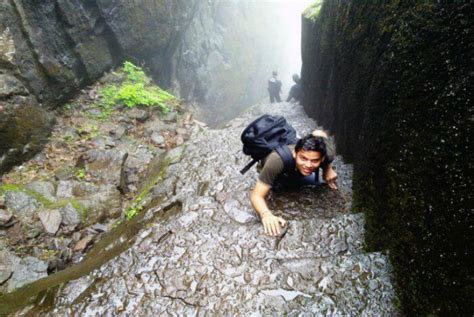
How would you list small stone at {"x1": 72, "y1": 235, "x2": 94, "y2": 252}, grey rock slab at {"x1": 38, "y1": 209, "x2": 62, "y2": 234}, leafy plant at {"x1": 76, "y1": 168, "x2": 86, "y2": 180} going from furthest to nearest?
leafy plant at {"x1": 76, "y1": 168, "x2": 86, "y2": 180} → grey rock slab at {"x1": 38, "y1": 209, "x2": 62, "y2": 234} → small stone at {"x1": 72, "y1": 235, "x2": 94, "y2": 252}

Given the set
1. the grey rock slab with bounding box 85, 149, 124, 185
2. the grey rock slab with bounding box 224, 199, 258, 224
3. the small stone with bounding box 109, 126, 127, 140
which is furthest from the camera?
the small stone with bounding box 109, 126, 127, 140

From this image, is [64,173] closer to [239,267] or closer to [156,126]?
[156,126]

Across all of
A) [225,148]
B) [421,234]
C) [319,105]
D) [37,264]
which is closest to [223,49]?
[319,105]

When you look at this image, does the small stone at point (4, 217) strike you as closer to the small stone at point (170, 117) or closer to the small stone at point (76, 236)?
the small stone at point (76, 236)

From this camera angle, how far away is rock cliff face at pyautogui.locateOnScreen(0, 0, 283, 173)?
612cm

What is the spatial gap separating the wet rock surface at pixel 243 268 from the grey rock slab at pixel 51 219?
6.24 ft

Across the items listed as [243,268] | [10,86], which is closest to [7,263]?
[243,268]

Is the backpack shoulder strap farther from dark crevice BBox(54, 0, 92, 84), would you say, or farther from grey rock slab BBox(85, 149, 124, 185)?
dark crevice BBox(54, 0, 92, 84)

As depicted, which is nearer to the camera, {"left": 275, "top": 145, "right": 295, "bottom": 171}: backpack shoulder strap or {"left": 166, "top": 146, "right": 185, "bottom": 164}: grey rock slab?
{"left": 275, "top": 145, "right": 295, "bottom": 171}: backpack shoulder strap

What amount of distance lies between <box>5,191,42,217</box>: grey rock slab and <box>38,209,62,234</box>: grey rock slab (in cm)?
20

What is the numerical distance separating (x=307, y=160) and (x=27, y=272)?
4.32 m

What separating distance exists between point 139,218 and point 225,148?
3.33m

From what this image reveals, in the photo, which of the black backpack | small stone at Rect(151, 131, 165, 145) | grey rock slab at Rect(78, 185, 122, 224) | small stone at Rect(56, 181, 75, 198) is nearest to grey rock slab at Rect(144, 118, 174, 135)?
small stone at Rect(151, 131, 165, 145)

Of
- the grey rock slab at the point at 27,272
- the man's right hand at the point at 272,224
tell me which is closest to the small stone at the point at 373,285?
the man's right hand at the point at 272,224
